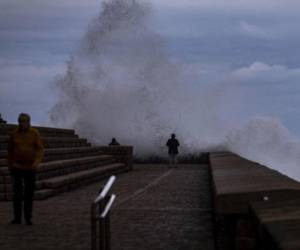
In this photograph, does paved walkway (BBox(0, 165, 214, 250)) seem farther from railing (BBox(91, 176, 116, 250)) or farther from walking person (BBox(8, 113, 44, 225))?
railing (BBox(91, 176, 116, 250))

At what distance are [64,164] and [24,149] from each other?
690 centimetres

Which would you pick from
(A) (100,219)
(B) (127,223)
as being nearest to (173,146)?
(B) (127,223)

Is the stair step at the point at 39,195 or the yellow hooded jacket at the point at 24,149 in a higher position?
the yellow hooded jacket at the point at 24,149

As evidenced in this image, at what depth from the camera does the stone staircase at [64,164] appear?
13851mm

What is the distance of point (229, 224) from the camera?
21.1 feet

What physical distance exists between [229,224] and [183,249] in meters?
1.51

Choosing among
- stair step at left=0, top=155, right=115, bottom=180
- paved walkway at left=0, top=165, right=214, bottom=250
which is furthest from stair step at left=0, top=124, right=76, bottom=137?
paved walkway at left=0, top=165, right=214, bottom=250

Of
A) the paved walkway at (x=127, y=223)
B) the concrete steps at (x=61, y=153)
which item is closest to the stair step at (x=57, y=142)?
the concrete steps at (x=61, y=153)

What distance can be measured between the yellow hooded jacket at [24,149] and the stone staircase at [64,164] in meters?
3.50

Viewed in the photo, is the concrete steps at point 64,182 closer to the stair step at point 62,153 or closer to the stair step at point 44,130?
the stair step at point 62,153

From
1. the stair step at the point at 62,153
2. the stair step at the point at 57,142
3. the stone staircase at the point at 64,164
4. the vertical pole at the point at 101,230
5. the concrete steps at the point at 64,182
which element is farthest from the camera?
the stair step at the point at 57,142

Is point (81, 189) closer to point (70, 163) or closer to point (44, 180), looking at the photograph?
point (70, 163)

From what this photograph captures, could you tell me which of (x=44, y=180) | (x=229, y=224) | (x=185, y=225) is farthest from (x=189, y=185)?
(x=229, y=224)

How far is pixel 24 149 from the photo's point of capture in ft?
32.0
